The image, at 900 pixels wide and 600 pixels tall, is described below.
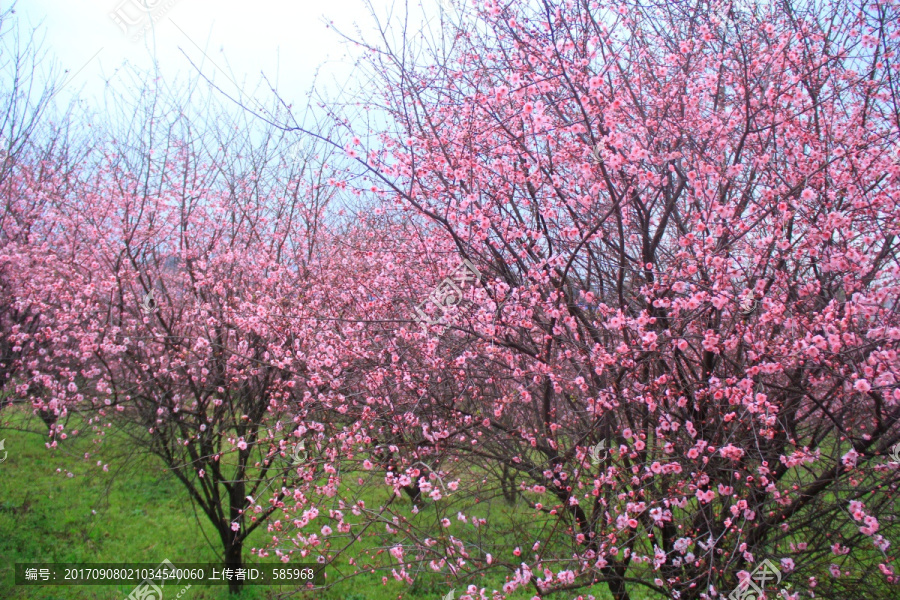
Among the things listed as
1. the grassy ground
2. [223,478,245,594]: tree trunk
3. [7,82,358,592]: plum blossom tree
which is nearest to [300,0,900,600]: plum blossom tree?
[7,82,358,592]: plum blossom tree

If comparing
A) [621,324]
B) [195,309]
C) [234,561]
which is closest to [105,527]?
[234,561]

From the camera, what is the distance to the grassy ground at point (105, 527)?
6.59m

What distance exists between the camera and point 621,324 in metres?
3.20

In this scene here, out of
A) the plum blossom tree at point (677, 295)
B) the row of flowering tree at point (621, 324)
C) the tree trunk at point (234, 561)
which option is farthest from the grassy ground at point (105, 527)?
the plum blossom tree at point (677, 295)

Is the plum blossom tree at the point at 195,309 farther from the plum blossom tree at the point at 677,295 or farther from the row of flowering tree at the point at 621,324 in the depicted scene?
the plum blossom tree at the point at 677,295

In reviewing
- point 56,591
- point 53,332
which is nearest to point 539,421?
point 53,332

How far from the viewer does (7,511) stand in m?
8.35

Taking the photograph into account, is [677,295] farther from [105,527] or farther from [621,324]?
[105,527]

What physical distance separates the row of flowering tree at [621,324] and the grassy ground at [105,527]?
144cm

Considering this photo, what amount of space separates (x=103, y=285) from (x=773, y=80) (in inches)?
257

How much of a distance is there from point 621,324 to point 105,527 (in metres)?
8.32

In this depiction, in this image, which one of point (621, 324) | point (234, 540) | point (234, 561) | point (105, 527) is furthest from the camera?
point (105, 527)

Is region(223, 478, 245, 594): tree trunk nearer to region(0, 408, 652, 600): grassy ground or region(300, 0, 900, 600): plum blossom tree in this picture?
region(0, 408, 652, 600): grassy ground

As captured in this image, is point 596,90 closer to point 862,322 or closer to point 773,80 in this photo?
point 773,80
